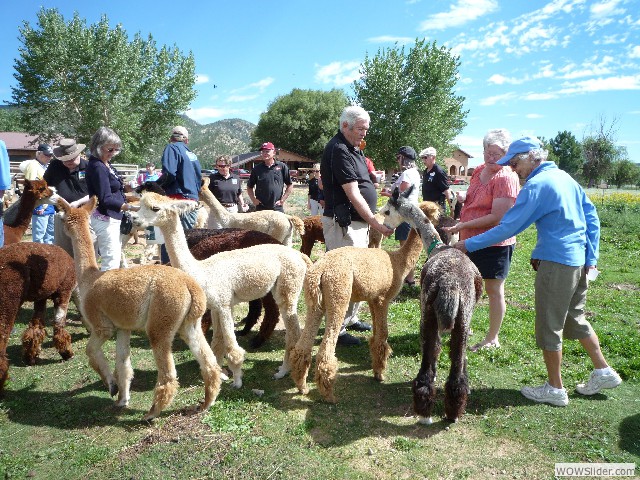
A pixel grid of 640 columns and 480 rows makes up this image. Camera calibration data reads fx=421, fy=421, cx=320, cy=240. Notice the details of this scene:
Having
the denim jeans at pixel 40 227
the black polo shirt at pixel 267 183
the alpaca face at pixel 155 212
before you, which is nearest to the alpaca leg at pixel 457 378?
the alpaca face at pixel 155 212

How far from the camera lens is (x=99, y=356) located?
12.6 feet

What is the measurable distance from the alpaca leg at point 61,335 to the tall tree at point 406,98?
113 feet

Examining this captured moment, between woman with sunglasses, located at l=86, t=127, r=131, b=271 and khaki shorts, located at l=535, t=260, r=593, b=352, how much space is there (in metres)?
4.15

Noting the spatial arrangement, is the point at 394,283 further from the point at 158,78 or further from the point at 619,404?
Result: the point at 158,78

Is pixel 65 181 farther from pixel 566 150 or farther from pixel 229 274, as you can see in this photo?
pixel 566 150

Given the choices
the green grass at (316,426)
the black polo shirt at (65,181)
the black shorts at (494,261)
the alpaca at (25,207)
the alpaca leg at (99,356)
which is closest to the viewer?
the green grass at (316,426)

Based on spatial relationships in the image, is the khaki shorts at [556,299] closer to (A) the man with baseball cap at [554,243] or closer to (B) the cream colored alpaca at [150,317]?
(A) the man with baseball cap at [554,243]

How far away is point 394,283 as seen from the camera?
169 inches

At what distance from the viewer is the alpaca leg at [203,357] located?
3611 millimetres

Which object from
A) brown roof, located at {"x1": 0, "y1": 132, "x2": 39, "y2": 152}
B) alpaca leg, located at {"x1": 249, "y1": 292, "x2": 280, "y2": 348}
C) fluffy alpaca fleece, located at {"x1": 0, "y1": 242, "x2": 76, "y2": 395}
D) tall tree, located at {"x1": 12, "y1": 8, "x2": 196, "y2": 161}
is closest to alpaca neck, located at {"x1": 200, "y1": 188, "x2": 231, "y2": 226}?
alpaca leg, located at {"x1": 249, "y1": 292, "x2": 280, "y2": 348}

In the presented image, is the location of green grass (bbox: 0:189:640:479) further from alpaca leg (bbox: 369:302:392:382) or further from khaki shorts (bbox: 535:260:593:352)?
khaki shorts (bbox: 535:260:593:352)

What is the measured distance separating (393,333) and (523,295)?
3.30m

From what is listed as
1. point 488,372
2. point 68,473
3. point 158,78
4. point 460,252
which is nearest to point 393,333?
point 488,372

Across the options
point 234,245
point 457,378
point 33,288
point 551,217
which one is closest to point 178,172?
point 234,245
